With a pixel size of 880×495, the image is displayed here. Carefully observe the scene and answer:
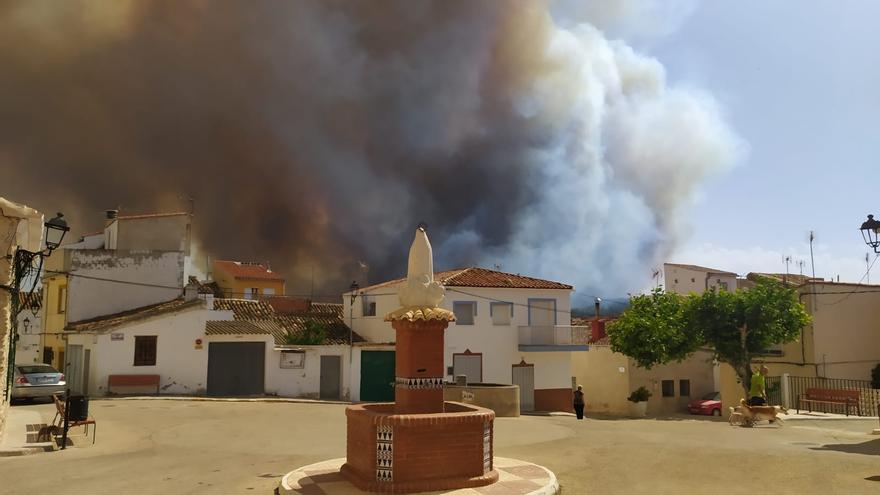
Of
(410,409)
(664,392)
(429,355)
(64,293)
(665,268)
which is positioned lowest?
(664,392)

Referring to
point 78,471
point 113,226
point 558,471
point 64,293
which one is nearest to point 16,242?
point 78,471

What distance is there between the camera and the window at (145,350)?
2614 centimetres

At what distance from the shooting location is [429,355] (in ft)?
29.4

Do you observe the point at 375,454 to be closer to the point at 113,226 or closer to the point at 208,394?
the point at 208,394

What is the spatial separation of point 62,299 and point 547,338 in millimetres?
22798

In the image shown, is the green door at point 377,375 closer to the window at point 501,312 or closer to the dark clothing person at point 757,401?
the window at point 501,312

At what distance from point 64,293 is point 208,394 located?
28.9 ft

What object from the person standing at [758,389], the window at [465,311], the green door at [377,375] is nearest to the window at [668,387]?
the window at [465,311]

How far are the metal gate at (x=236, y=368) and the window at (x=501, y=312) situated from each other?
35.5 ft

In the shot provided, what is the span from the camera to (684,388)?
3606 cm

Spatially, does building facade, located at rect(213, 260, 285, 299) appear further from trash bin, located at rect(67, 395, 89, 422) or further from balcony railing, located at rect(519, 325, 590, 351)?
trash bin, located at rect(67, 395, 89, 422)

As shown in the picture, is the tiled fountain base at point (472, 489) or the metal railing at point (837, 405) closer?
the tiled fountain base at point (472, 489)

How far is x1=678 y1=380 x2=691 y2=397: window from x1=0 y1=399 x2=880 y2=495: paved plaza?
18.4 meters

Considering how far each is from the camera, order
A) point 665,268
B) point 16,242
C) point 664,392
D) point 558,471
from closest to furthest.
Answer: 1. point 558,471
2. point 16,242
3. point 664,392
4. point 665,268
